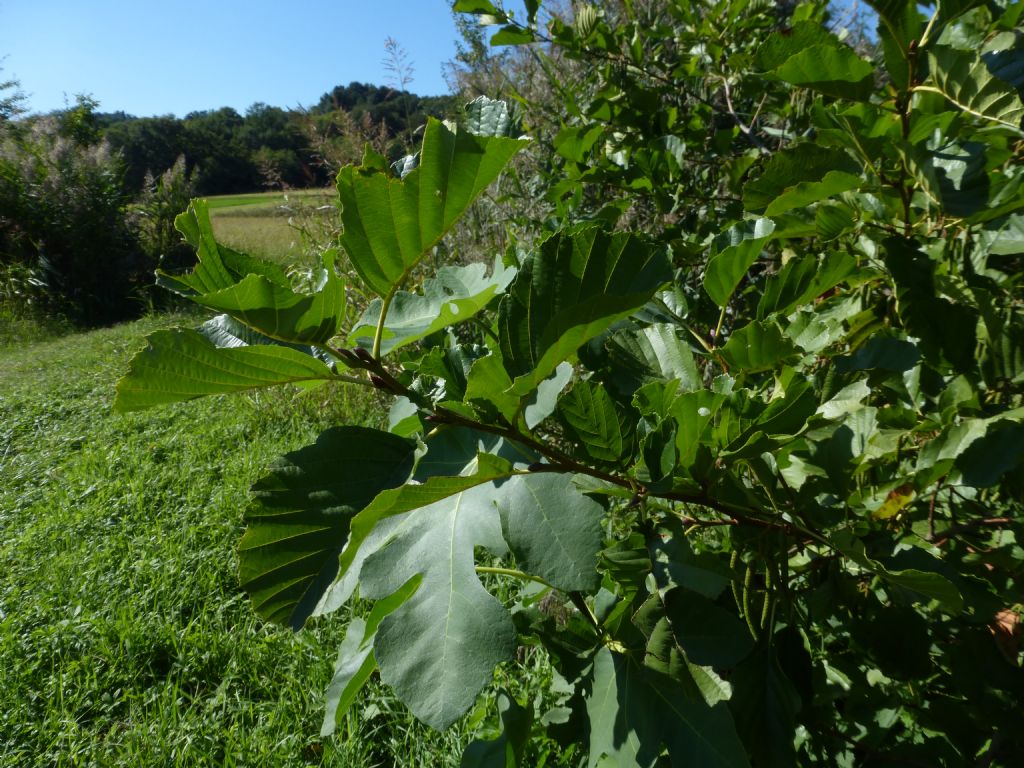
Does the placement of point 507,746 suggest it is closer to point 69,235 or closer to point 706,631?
point 706,631

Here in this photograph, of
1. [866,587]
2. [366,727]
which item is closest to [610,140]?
[866,587]

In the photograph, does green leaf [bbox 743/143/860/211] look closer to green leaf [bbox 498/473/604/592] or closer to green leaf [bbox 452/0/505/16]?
green leaf [bbox 498/473/604/592]

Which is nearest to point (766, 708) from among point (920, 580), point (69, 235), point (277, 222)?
point (920, 580)

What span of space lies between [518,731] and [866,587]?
1.82ft

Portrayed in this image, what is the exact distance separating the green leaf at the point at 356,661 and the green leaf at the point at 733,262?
1.56 ft

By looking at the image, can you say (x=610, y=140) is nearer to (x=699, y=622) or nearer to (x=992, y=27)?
(x=992, y=27)

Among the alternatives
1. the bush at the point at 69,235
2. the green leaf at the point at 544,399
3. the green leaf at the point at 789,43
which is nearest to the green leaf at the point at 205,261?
the green leaf at the point at 544,399

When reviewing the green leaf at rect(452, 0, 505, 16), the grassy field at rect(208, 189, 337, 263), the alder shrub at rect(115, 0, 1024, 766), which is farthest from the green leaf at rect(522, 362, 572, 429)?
the green leaf at rect(452, 0, 505, 16)

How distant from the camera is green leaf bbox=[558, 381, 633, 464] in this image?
57 cm

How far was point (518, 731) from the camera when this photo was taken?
2.58ft

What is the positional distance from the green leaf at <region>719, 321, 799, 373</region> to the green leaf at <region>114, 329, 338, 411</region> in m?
0.42

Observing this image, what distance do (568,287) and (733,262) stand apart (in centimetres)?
31

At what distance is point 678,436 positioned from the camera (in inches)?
22.2

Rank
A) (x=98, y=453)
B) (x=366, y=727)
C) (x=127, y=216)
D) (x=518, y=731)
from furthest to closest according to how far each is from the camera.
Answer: (x=127, y=216) < (x=98, y=453) < (x=366, y=727) < (x=518, y=731)
